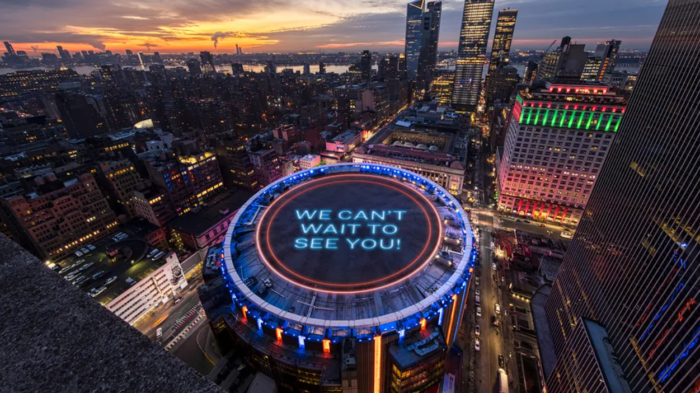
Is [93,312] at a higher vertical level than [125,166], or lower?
higher

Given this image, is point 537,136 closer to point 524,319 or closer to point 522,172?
point 522,172

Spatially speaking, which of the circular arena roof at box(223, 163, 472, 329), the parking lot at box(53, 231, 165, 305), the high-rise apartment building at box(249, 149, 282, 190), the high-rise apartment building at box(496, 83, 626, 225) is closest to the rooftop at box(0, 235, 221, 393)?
the circular arena roof at box(223, 163, 472, 329)

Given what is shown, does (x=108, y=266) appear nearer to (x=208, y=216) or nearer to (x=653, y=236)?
(x=208, y=216)

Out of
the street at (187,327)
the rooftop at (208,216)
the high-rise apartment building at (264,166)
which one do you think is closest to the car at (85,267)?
the street at (187,327)

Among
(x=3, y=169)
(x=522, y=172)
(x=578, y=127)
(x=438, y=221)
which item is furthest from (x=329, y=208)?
(x=3, y=169)

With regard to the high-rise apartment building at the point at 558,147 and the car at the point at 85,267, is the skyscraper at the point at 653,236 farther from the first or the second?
the car at the point at 85,267

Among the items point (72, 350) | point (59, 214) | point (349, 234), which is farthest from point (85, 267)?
point (72, 350)
